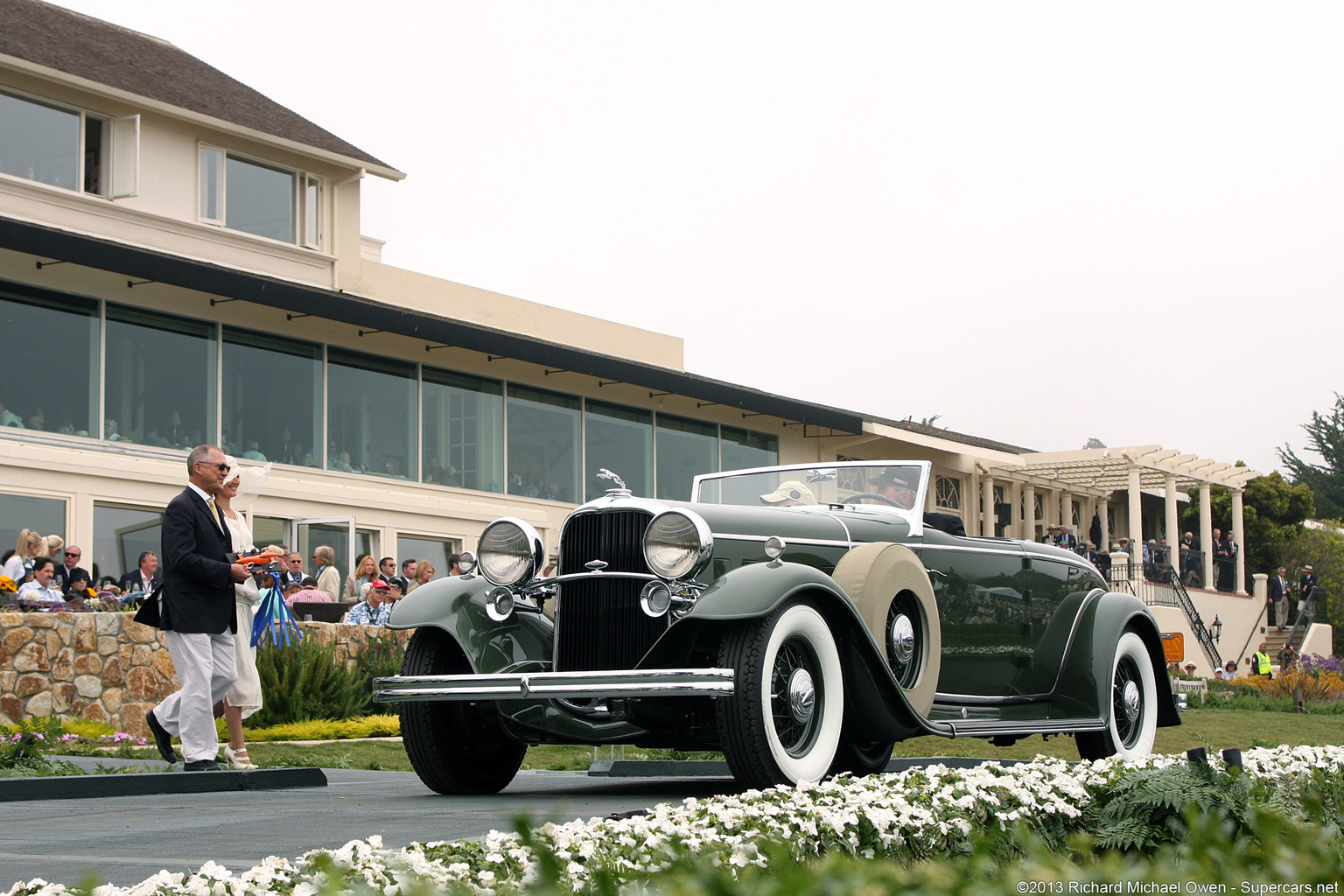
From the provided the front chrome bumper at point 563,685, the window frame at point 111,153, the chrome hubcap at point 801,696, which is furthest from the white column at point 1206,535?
the front chrome bumper at point 563,685

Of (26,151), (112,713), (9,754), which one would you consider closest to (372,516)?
(26,151)

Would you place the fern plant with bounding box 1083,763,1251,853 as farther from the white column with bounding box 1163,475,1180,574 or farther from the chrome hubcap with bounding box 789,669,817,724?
the white column with bounding box 1163,475,1180,574

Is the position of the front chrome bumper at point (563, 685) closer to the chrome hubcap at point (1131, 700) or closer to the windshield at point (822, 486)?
the windshield at point (822, 486)

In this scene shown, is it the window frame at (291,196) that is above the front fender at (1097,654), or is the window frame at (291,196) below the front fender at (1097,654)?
above

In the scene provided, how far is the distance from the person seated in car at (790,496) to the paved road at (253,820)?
1.74 metres

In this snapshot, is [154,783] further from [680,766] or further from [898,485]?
[898,485]

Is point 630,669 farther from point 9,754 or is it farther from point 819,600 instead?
point 9,754

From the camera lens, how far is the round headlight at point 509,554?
7.43 m

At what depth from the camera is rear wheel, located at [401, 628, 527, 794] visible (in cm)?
727

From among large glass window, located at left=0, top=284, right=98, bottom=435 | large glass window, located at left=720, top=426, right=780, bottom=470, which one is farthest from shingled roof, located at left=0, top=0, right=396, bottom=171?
large glass window, located at left=720, top=426, right=780, bottom=470

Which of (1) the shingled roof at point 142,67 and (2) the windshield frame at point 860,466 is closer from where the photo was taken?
(2) the windshield frame at point 860,466

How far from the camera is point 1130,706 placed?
921cm

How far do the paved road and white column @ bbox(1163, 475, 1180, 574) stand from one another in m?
31.2

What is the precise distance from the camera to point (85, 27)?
2298cm
